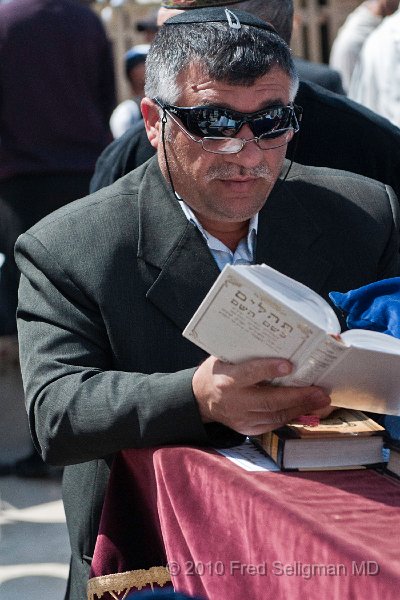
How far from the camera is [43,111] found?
14.9ft

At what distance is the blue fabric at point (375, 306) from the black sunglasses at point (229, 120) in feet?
1.07

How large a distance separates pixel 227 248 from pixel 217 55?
0.38 meters

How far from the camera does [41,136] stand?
4555 mm

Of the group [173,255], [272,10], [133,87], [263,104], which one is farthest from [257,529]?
[133,87]

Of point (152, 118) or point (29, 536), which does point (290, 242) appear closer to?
point (152, 118)

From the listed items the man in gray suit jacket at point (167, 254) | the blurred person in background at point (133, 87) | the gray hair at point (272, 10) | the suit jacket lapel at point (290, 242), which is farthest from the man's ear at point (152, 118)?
the blurred person in background at point (133, 87)

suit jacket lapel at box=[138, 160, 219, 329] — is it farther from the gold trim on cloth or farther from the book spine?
the gold trim on cloth

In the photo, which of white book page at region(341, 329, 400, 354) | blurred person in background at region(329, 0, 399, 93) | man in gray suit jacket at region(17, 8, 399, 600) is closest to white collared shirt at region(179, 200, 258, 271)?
man in gray suit jacket at region(17, 8, 399, 600)

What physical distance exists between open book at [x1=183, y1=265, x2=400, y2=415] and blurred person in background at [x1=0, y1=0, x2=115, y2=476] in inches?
117

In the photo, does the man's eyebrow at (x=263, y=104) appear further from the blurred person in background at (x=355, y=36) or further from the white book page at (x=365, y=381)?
the blurred person in background at (x=355, y=36)

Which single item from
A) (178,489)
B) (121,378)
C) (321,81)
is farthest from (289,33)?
(178,489)

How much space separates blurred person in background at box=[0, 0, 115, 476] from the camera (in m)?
4.50

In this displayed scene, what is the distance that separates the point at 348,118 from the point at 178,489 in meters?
1.32

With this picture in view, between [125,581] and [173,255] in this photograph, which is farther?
[173,255]
